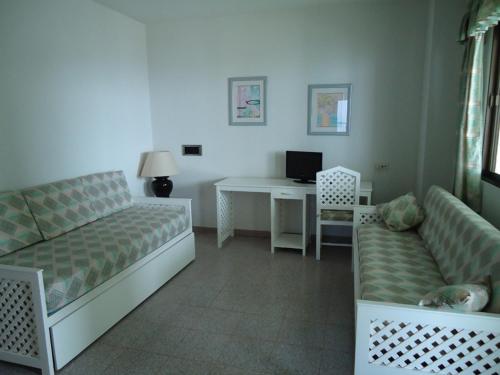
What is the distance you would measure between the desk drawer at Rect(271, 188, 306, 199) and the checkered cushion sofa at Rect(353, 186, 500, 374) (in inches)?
54.5

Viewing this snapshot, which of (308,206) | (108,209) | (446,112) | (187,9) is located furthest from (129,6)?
(446,112)

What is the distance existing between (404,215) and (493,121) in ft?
3.28

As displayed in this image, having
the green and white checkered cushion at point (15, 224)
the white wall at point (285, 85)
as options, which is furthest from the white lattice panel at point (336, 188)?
the green and white checkered cushion at point (15, 224)

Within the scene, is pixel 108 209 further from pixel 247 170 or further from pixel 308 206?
pixel 308 206

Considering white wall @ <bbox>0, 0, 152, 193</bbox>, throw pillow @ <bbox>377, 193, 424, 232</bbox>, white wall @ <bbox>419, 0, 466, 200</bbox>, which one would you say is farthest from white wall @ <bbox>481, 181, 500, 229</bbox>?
white wall @ <bbox>0, 0, 152, 193</bbox>

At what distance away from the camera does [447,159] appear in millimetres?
3592

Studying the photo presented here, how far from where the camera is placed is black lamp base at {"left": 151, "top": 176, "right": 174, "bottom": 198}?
14.4 ft

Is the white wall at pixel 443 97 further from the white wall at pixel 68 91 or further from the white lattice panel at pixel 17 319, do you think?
the white lattice panel at pixel 17 319

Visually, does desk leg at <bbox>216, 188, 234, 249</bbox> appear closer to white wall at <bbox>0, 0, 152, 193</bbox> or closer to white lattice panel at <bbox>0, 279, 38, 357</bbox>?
white wall at <bbox>0, 0, 152, 193</bbox>

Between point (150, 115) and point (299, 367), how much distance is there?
359 centimetres

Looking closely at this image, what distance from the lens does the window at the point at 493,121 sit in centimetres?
286

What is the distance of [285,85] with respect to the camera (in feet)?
13.9

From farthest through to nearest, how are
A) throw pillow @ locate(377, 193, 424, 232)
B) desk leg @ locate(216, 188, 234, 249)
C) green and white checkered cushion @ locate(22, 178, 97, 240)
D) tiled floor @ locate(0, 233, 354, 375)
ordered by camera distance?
desk leg @ locate(216, 188, 234, 249)
throw pillow @ locate(377, 193, 424, 232)
green and white checkered cushion @ locate(22, 178, 97, 240)
tiled floor @ locate(0, 233, 354, 375)

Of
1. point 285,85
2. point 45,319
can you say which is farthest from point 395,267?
point 285,85
